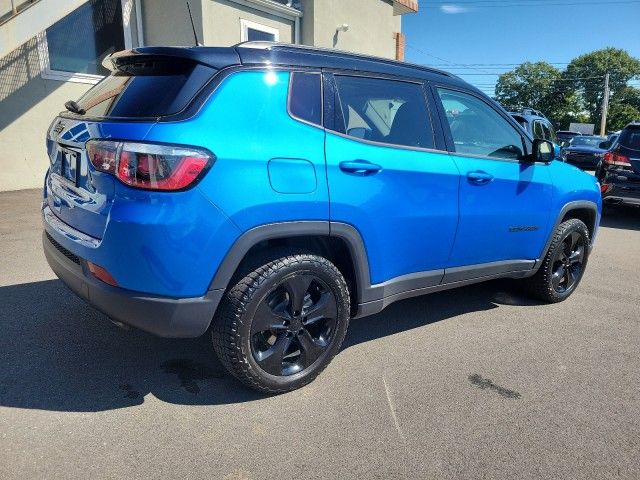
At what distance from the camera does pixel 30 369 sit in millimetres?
2963

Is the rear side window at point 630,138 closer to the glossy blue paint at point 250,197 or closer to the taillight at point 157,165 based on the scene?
the glossy blue paint at point 250,197

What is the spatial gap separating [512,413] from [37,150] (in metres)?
9.12

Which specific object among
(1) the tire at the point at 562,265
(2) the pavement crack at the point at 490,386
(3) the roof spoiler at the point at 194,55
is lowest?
(2) the pavement crack at the point at 490,386

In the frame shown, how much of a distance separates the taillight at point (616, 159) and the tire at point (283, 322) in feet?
24.3

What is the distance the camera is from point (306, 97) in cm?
276

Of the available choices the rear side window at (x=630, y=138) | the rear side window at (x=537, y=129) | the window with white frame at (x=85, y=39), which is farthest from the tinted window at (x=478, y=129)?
the rear side window at (x=537, y=129)

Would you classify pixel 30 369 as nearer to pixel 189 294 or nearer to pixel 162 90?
pixel 189 294

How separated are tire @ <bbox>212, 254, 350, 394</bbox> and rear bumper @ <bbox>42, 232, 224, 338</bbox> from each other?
0.14 m

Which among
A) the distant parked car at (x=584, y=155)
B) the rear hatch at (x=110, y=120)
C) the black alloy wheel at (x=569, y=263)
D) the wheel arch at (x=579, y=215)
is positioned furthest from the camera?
the distant parked car at (x=584, y=155)

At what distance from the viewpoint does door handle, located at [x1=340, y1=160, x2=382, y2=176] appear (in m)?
2.77

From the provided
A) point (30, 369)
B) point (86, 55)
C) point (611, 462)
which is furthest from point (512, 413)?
point (86, 55)

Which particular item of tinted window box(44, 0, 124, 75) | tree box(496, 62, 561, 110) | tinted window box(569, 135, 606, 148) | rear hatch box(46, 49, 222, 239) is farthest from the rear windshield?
tree box(496, 62, 561, 110)

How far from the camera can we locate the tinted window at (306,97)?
106 inches

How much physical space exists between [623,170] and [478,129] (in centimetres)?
598
